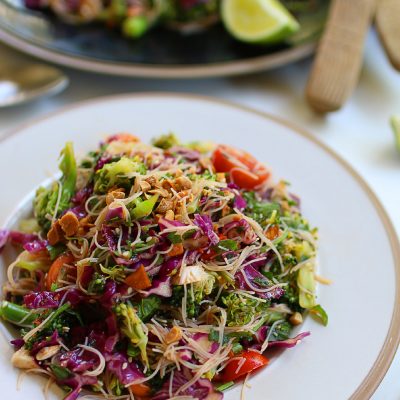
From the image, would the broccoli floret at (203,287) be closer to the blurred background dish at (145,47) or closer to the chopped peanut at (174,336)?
the chopped peanut at (174,336)

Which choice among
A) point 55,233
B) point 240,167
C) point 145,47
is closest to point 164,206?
point 55,233

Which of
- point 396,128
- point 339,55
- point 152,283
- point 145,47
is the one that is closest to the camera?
point 152,283

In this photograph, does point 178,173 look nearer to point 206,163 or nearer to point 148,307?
point 206,163

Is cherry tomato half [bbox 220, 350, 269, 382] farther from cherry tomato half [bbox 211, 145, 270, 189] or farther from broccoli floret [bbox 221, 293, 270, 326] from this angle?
cherry tomato half [bbox 211, 145, 270, 189]

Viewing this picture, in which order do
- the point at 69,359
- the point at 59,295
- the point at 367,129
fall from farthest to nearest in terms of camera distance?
the point at 367,129
the point at 59,295
the point at 69,359

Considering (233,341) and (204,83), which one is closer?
(233,341)

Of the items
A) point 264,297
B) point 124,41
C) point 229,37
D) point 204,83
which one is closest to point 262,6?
point 229,37

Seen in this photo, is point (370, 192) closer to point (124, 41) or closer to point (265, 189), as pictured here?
point (265, 189)
